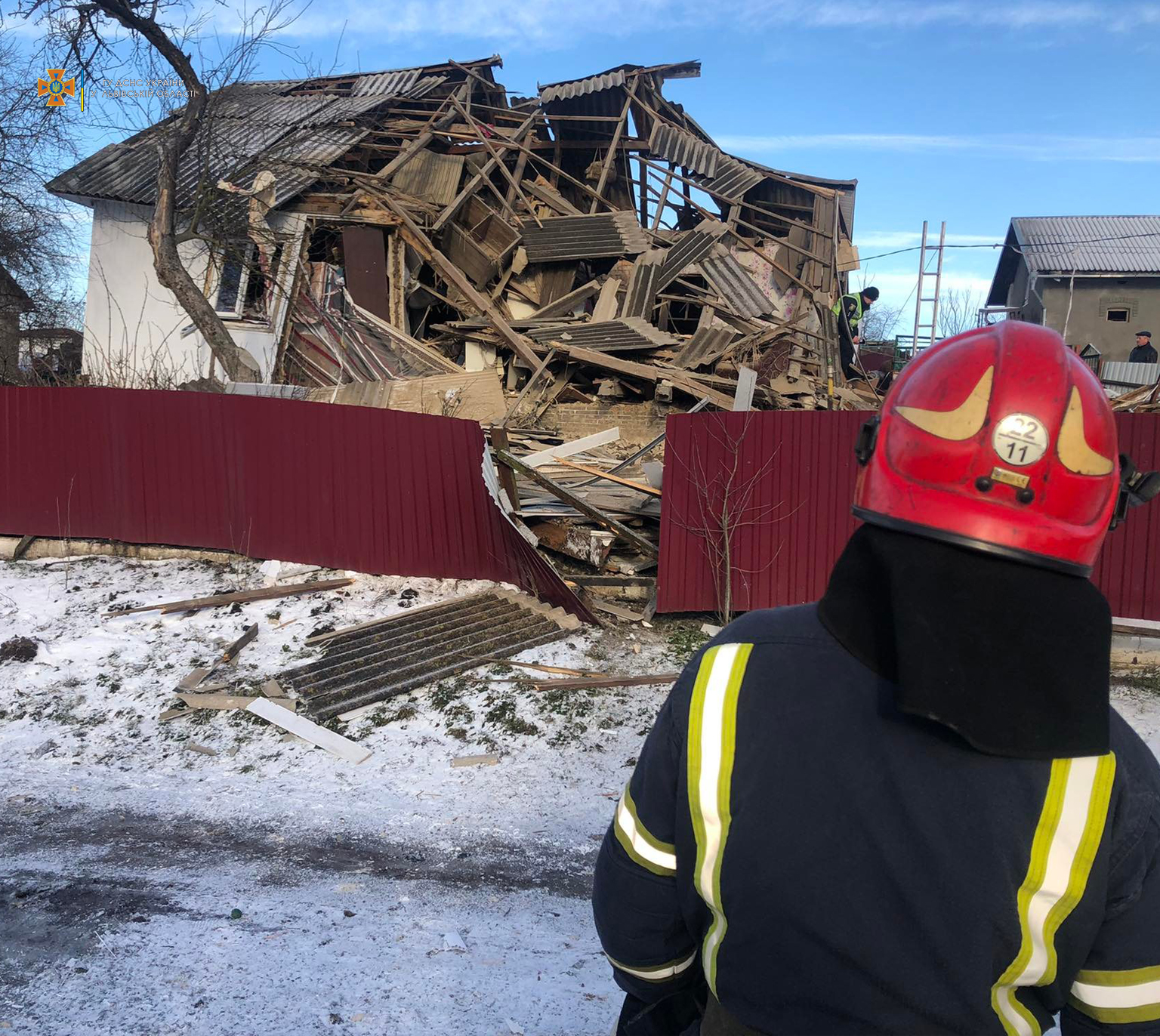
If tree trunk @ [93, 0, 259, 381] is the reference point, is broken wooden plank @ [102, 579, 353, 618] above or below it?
below

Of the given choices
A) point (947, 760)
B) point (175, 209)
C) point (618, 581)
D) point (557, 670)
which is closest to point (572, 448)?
point (618, 581)

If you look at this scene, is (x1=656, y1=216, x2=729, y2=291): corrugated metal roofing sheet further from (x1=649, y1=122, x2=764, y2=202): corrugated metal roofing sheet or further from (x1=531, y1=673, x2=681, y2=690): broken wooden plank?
(x1=531, y1=673, x2=681, y2=690): broken wooden plank

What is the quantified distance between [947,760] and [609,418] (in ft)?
42.7

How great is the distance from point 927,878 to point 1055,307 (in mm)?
34375

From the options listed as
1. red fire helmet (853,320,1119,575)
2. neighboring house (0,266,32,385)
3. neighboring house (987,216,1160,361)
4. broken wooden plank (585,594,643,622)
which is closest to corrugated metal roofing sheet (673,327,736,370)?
broken wooden plank (585,594,643,622)

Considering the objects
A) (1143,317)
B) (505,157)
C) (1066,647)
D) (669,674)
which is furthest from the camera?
(1143,317)

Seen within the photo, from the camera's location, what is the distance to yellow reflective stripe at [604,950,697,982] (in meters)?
1.44

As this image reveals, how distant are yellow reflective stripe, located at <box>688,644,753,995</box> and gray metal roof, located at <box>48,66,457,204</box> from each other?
15.4 m

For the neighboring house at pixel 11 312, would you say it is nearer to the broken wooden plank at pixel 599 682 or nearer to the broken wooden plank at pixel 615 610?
the broken wooden plank at pixel 615 610

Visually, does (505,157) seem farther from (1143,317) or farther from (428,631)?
(1143,317)

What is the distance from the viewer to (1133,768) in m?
1.15

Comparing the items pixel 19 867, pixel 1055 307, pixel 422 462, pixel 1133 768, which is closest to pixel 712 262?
pixel 422 462

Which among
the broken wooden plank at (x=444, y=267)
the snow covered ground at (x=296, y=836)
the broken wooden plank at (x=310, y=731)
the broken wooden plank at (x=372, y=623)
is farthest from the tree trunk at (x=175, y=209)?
the broken wooden plank at (x=310, y=731)

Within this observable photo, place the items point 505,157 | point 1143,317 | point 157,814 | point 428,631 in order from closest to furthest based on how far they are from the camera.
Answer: point 157,814
point 428,631
point 505,157
point 1143,317
